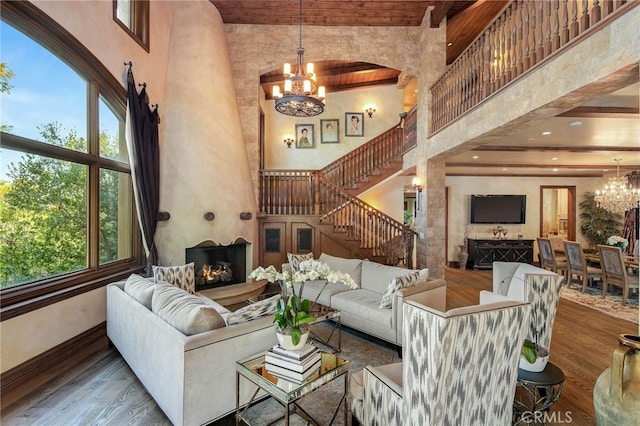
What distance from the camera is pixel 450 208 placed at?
9289 mm

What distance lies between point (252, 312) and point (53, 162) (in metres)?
2.71

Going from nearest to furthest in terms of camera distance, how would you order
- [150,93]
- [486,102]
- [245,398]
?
[245,398], [486,102], [150,93]

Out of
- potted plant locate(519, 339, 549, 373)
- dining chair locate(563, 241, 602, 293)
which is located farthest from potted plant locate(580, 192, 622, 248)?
Result: potted plant locate(519, 339, 549, 373)

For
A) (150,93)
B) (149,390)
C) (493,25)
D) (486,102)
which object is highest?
(493,25)

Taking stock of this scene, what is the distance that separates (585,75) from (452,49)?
241 inches

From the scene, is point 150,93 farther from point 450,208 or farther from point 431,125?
point 450,208

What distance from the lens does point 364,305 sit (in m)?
3.71

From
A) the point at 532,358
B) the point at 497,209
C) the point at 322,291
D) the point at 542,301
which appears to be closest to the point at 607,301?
the point at 497,209

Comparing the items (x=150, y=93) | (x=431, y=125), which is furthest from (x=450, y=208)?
(x=150, y=93)

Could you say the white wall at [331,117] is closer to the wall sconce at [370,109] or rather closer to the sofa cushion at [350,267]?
the wall sconce at [370,109]

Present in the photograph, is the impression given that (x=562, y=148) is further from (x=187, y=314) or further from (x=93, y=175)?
(x=93, y=175)

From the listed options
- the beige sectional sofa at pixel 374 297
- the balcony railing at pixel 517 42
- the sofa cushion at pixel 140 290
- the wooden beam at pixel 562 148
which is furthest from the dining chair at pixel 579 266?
the sofa cushion at pixel 140 290

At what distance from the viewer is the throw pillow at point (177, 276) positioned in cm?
387

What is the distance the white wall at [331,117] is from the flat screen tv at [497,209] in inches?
140
